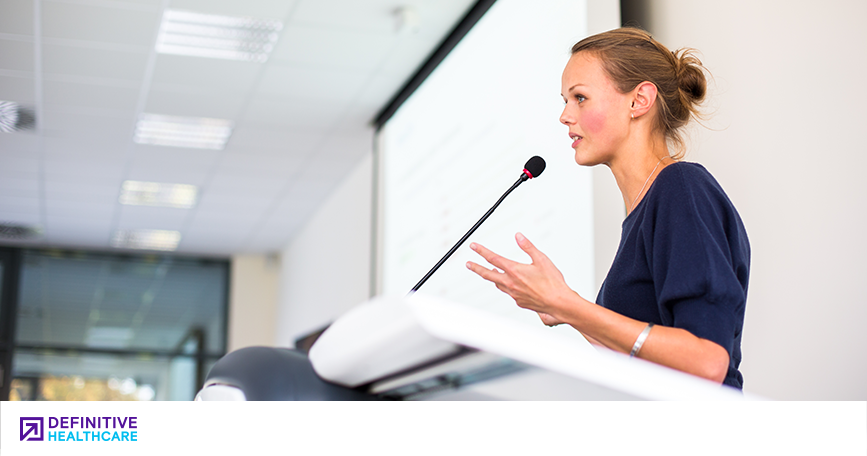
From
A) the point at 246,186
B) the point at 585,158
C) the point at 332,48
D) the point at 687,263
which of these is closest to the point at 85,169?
the point at 246,186

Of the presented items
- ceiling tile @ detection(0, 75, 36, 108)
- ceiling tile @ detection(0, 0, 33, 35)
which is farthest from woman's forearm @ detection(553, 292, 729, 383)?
ceiling tile @ detection(0, 75, 36, 108)

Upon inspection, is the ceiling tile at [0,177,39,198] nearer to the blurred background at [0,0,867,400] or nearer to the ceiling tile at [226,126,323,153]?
the blurred background at [0,0,867,400]

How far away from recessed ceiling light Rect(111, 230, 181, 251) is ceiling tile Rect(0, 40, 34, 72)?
3094mm

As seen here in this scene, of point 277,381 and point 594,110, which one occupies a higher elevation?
point 594,110

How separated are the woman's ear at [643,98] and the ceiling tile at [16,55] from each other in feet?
11.3

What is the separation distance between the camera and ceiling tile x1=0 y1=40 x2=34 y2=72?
11.8 feet

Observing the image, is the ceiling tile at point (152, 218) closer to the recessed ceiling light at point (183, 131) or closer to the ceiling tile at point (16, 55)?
the recessed ceiling light at point (183, 131)

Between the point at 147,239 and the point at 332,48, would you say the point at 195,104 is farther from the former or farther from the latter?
the point at 147,239

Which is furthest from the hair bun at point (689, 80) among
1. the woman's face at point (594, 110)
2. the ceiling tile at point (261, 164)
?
the ceiling tile at point (261, 164)

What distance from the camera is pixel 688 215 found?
2.61ft

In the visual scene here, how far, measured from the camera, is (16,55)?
3699 millimetres

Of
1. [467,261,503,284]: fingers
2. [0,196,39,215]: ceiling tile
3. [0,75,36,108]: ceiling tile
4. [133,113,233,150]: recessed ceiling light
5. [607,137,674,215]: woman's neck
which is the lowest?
[467,261,503,284]: fingers

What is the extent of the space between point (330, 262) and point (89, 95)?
2252 millimetres
